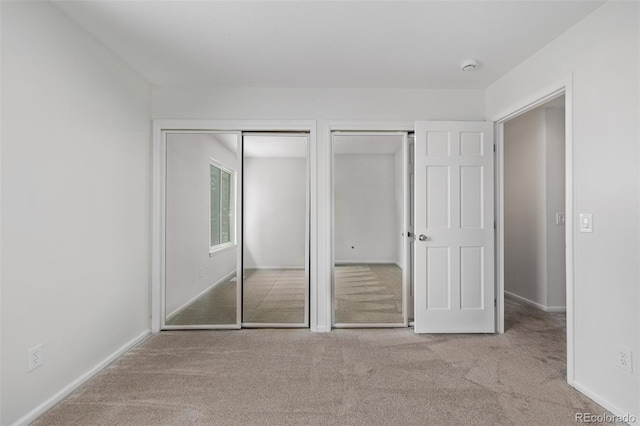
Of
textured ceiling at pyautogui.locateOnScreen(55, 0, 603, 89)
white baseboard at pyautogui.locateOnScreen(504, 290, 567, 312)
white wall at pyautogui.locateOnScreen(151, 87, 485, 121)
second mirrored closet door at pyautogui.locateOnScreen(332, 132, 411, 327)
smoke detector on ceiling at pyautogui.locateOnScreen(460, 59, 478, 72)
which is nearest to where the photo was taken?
textured ceiling at pyautogui.locateOnScreen(55, 0, 603, 89)

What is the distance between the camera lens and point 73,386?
215 cm

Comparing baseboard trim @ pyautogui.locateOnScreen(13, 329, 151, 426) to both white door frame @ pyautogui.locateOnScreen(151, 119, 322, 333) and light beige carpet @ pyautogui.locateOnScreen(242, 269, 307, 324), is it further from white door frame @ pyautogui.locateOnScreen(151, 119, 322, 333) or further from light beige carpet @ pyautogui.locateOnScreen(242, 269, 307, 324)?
light beige carpet @ pyautogui.locateOnScreen(242, 269, 307, 324)

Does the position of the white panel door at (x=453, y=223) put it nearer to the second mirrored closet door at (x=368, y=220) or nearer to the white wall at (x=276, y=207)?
the second mirrored closet door at (x=368, y=220)

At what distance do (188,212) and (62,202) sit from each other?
52.8 inches

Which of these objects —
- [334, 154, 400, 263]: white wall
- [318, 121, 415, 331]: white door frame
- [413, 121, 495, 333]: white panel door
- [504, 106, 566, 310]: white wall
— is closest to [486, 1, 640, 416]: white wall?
[413, 121, 495, 333]: white panel door

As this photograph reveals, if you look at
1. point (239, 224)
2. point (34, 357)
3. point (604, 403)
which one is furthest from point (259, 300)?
point (604, 403)


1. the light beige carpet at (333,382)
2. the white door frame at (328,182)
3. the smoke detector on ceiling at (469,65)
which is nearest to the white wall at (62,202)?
the light beige carpet at (333,382)

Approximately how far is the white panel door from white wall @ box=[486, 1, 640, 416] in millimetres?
985

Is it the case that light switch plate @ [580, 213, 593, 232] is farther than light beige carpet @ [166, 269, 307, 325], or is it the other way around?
light beige carpet @ [166, 269, 307, 325]

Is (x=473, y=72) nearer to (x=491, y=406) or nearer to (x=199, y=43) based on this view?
(x=199, y=43)

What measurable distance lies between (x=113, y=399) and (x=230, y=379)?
71 cm

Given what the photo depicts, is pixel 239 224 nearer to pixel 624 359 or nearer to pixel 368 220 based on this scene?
pixel 368 220

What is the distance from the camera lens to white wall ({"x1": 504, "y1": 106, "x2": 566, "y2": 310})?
390cm

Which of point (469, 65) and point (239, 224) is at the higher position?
point (469, 65)
